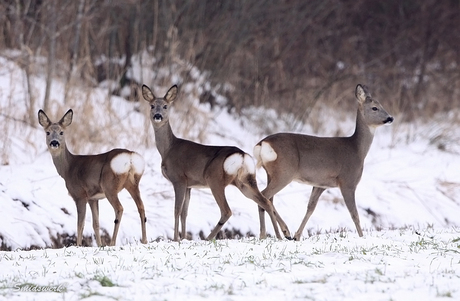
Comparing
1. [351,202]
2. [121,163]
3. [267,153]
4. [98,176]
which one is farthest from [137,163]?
[351,202]

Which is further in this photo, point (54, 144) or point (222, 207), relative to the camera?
point (54, 144)

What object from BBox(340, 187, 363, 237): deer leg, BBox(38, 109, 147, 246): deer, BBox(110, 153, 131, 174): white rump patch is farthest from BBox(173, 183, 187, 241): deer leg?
BBox(340, 187, 363, 237): deer leg

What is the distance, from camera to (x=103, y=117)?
1363 centimetres

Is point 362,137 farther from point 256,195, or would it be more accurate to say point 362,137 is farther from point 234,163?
point 234,163

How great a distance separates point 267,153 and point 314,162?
574mm

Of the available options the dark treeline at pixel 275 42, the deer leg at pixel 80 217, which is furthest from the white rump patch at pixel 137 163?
the dark treeline at pixel 275 42

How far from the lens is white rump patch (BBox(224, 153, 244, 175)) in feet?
27.8

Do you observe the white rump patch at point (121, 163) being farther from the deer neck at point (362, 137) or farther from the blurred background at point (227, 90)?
the deer neck at point (362, 137)

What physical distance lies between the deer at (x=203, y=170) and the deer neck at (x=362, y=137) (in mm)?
1518

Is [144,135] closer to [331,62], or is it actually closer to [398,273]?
[398,273]

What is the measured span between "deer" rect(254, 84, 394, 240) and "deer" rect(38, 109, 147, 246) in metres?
1.31

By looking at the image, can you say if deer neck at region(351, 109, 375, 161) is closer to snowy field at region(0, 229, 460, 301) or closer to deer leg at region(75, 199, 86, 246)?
snowy field at region(0, 229, 460, 301)

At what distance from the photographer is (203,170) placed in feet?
28.7

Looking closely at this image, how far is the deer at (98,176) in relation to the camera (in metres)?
8.69
